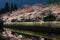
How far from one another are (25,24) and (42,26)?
53.7 inches

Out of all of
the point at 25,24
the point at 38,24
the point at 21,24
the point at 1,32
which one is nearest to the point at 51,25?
the point at 38,24

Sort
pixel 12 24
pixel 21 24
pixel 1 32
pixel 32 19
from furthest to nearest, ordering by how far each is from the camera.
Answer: pixel 1 32 < pixel 12 24 < pixel 32 19 < pixel 21 24

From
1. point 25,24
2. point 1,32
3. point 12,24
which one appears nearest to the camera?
point 25,24

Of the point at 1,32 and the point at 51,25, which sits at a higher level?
the point at 51,25

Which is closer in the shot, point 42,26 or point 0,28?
point 42,26

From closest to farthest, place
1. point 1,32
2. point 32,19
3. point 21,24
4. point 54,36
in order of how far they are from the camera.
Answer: point 54,36 → point 21,24 → point 32,19 → point 1,32

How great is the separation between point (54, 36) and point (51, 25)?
24 centimetres

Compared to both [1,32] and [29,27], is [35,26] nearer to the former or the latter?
[29,27]

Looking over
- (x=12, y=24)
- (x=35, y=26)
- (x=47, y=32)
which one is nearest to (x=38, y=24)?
(x=35, y=26)

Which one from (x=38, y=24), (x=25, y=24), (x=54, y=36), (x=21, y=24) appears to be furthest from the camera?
(x=21, y=24)

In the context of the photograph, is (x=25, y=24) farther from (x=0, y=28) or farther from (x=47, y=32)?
(x=0, y=28)

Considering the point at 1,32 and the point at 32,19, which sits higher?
the point at 32,19

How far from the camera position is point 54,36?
4.32 m

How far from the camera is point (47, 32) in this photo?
4.63 metres
